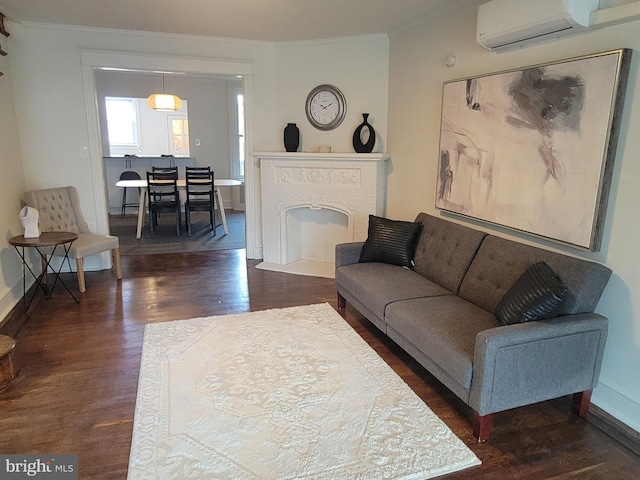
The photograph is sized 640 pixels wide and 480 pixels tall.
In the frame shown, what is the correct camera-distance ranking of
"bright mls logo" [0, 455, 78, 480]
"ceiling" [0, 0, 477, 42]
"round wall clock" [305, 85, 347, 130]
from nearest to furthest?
"bright mls logo" [0, 455, 78, 480]
"ceiling" [0, 0, 477, 42]
"round wall clock" [305, 85, 347, 130]

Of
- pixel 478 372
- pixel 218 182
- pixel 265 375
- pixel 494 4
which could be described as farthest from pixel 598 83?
Result: pixel 218 182

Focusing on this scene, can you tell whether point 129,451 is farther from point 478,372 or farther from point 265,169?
point 265,169

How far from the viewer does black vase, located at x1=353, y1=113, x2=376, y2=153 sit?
14.8 feet

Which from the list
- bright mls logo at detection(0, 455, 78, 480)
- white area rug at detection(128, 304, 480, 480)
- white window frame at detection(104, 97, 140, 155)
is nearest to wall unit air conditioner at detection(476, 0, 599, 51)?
white area rug at detection(128, 304, 480, 480)

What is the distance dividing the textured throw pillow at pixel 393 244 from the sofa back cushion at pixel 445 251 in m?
0.06

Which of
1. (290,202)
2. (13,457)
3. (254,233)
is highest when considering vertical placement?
(290,202)

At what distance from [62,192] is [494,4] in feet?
13.7

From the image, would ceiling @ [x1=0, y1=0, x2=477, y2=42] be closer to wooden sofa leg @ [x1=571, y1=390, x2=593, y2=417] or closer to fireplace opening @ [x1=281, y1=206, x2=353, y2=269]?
fireplace opening @ [x1=281, y1=206, x2=353, y2=269]

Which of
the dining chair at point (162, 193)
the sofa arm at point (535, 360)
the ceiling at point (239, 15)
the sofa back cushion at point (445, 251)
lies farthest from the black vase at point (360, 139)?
the dining chair at point (162, 193)

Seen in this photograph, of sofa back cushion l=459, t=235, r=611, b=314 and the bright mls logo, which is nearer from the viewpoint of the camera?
the bright mls logo

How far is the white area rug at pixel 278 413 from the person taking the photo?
1.93 metres

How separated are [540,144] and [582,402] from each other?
147 cm

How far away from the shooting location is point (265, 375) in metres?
2.67

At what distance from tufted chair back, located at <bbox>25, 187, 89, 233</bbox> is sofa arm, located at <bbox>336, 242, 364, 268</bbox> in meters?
2.72
